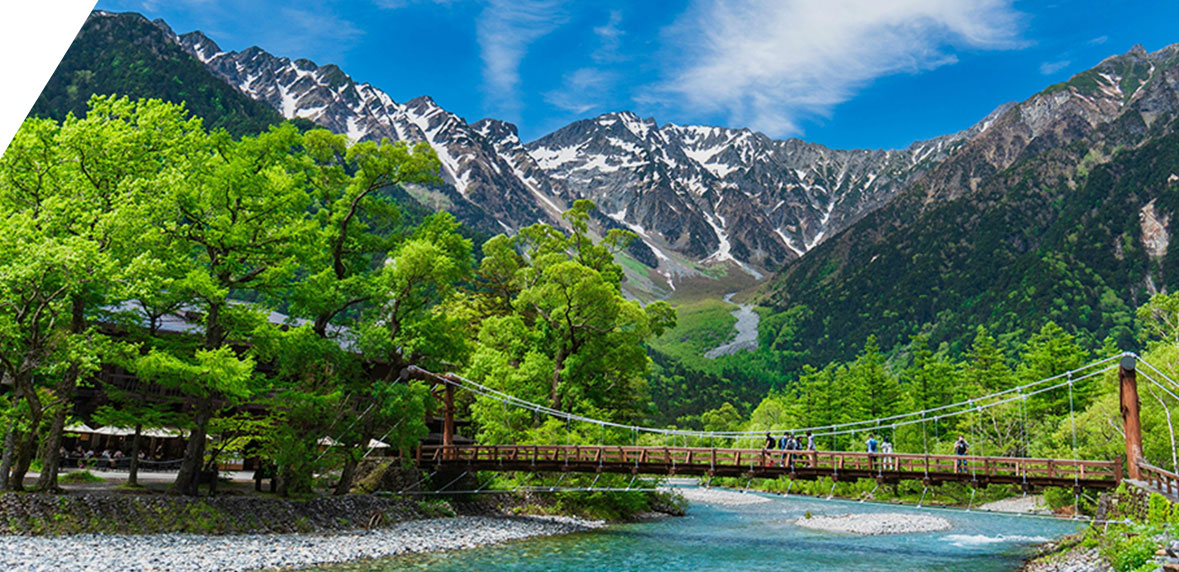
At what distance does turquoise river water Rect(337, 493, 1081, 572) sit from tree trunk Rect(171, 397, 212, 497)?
5421mm

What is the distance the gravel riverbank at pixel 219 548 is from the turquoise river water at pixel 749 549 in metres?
0.96

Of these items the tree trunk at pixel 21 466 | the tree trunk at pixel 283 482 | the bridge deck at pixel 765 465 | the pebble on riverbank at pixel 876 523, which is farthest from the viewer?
the pebble on riverbank at pixel 876 523

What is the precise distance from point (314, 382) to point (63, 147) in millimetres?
9385

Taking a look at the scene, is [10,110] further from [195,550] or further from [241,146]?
[241,146]

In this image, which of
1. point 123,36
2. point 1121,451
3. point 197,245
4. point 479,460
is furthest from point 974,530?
point 123,36

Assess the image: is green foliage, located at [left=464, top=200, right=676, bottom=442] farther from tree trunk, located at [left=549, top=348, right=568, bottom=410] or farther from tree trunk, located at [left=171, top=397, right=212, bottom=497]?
tree trunk, located at [left=171, top=397, right=212, bottom=497]

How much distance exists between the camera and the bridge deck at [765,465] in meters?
19.6

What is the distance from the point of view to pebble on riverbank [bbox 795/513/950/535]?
26688 mm

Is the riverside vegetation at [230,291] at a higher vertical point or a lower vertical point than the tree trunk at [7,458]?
higher

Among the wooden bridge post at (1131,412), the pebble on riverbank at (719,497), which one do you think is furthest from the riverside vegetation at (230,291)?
the wooden bridge post at (1131,412)

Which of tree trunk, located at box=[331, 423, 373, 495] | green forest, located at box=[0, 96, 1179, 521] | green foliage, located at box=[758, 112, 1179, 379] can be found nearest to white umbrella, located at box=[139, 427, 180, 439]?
green forest, located at box=[0, 96, 1179, 521]

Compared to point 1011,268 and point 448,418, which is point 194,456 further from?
point 1011,268

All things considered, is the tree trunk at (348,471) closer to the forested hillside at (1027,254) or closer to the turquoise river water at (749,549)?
the turquoise river water at (749,549)

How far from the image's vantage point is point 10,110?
5059 millimetres
